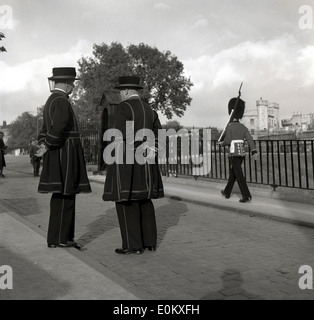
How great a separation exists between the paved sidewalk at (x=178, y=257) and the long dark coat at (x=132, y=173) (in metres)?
0.74

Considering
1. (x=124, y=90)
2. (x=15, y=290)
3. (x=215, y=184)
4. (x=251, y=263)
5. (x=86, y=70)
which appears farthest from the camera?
(x=86, y=70)

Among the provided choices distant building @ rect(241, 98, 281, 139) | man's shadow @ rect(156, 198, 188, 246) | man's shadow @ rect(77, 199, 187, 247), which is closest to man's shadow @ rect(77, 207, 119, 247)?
man's shadow @ rect(77, 199, 187, 247)

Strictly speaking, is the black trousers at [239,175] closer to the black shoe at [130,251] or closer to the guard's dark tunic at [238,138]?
the guard's dark tunic at [238,138]

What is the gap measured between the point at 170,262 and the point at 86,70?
50.7 metres

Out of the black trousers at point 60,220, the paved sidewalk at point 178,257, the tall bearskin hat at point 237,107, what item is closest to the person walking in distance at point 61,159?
the black trousers at point 60,220

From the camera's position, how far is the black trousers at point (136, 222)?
472 cm

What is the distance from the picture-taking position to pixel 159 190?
4.82 m

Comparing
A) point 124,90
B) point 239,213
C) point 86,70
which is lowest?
point 239,213

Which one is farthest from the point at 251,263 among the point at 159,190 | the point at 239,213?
the point at 239,213

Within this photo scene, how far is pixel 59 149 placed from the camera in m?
4.76

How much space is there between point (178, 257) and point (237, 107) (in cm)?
511

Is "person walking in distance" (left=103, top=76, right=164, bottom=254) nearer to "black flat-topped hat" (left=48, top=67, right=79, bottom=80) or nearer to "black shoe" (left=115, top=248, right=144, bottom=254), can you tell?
"black shoe" (left=115, top=248, right=144, bottom=254)

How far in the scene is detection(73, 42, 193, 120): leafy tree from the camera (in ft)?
166
